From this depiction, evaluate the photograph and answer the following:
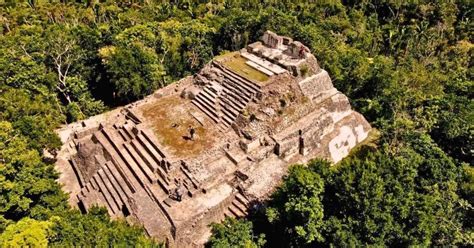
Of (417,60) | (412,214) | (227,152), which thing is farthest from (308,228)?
(417,60)

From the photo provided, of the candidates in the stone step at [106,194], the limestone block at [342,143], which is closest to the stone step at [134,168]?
the stone step at [106,194]

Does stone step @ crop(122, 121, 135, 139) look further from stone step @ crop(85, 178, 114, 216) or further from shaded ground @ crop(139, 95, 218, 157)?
stone step @ crop(85, 178, 114, 216)

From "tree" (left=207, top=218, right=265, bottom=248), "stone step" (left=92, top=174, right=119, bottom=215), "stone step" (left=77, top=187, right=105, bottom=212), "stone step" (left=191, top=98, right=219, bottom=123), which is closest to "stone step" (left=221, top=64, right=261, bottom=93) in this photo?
"stone step" (left=191, top=98, right=219, bottom=123)

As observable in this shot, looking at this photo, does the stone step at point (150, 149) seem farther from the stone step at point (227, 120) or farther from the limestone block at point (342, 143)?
the limestone block at point (342, 143)

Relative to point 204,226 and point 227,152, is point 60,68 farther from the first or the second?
point 204,226

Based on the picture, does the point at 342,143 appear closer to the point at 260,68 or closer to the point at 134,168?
the point at 260,68

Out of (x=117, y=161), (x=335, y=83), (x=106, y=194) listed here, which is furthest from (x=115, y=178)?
(x=335, y=83)

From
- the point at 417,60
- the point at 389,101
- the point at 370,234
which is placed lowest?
the point at 417,60
